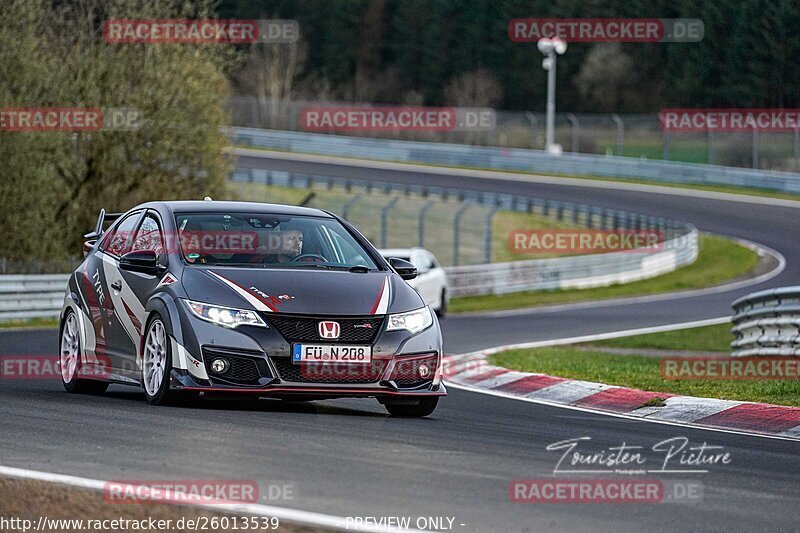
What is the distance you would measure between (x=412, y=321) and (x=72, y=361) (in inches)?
122

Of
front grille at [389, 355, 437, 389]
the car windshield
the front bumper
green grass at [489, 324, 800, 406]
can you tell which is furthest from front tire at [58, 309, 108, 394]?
green grass at [489, 324, 800, 406]

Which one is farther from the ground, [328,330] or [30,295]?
[328,330]

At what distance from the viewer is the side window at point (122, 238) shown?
1122 cm

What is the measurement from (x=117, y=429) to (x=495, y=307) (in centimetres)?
2485

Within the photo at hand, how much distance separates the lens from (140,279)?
1046 cm

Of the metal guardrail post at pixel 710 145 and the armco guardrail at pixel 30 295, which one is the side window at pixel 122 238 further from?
the metal guardrail post at pixel 710 145

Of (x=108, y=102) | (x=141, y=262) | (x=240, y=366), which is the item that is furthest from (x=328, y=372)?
(x=108, y=102)

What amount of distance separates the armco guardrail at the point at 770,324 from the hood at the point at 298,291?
28.8 feet

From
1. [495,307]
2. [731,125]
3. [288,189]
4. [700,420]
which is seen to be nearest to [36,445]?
[700,420]

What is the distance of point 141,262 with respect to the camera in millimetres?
10273

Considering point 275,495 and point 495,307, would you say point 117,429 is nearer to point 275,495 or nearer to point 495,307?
point 275,495

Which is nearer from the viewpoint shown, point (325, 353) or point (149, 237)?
point (325, 353)

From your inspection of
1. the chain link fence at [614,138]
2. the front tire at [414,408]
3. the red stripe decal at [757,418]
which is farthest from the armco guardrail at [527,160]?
the front tire at [414,408]

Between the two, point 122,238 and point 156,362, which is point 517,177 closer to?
point 122,238
